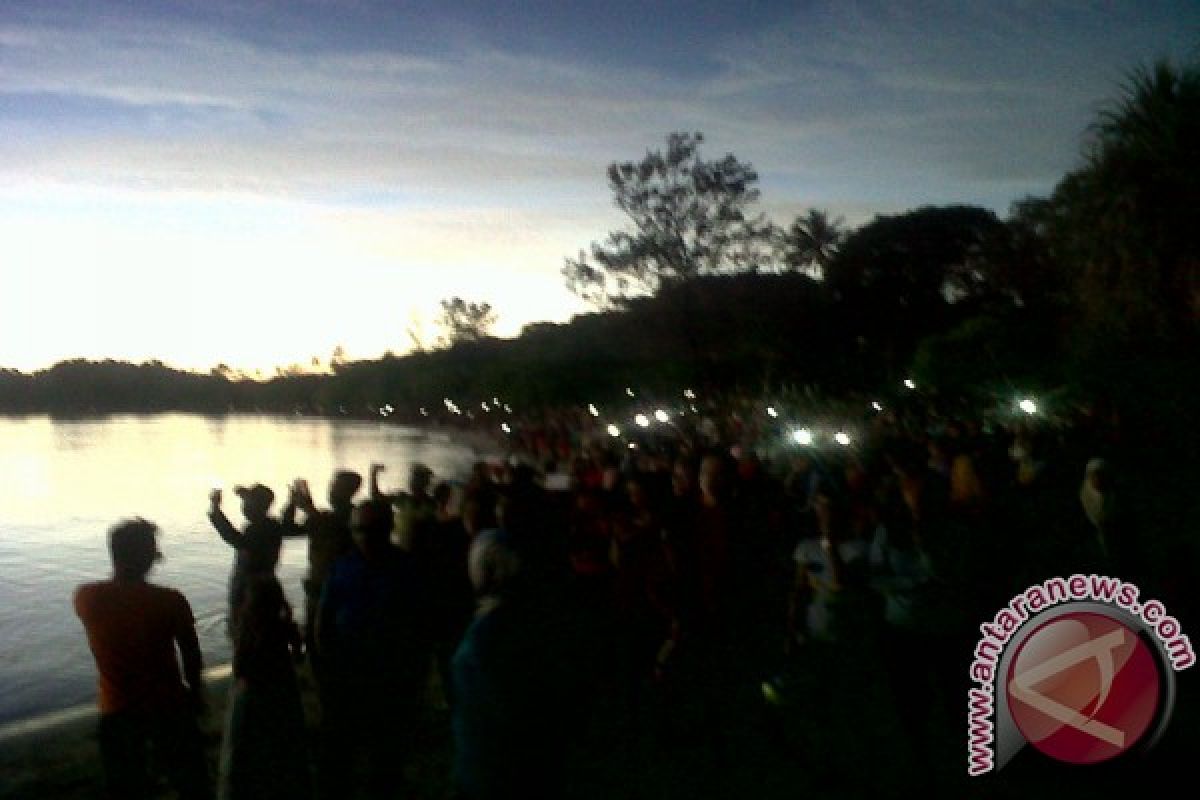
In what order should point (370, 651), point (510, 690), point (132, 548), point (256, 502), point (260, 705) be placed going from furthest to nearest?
point (256, 502) < point (370, 651) < point (260, 705) < point (132, 548) < point (510, 690)

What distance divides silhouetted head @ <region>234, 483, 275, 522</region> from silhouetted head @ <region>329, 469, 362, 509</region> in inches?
A: 13.3

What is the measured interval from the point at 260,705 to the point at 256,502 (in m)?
1.86

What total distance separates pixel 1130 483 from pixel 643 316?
4056 cm

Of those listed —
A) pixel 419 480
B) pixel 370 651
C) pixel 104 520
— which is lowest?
pixel 104 520

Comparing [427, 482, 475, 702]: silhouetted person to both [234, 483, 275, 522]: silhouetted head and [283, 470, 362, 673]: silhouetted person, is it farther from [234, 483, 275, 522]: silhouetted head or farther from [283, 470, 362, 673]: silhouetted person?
[234, 483, 275, 522]: silhouetted head

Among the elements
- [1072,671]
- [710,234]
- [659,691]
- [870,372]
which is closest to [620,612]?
[659,691]

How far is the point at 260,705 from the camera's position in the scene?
469 centimetres

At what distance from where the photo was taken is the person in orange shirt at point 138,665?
4547 mm

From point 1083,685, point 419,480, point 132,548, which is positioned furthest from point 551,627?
point 419,480

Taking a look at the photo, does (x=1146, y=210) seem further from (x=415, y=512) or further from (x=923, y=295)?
(x=923, y=295)

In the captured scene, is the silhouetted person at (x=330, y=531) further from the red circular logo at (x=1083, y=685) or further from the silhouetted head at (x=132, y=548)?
the red circular logo at (x=1083, y=685)

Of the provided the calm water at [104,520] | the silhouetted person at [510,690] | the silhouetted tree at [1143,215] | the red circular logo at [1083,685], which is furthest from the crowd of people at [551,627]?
the silhouetted tree at [1143,215]

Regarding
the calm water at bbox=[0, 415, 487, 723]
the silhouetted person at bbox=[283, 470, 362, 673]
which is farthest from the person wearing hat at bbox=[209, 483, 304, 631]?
the calm water at bbox=[0, 415, 487, 723]

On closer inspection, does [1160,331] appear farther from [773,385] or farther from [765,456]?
[773,385]
